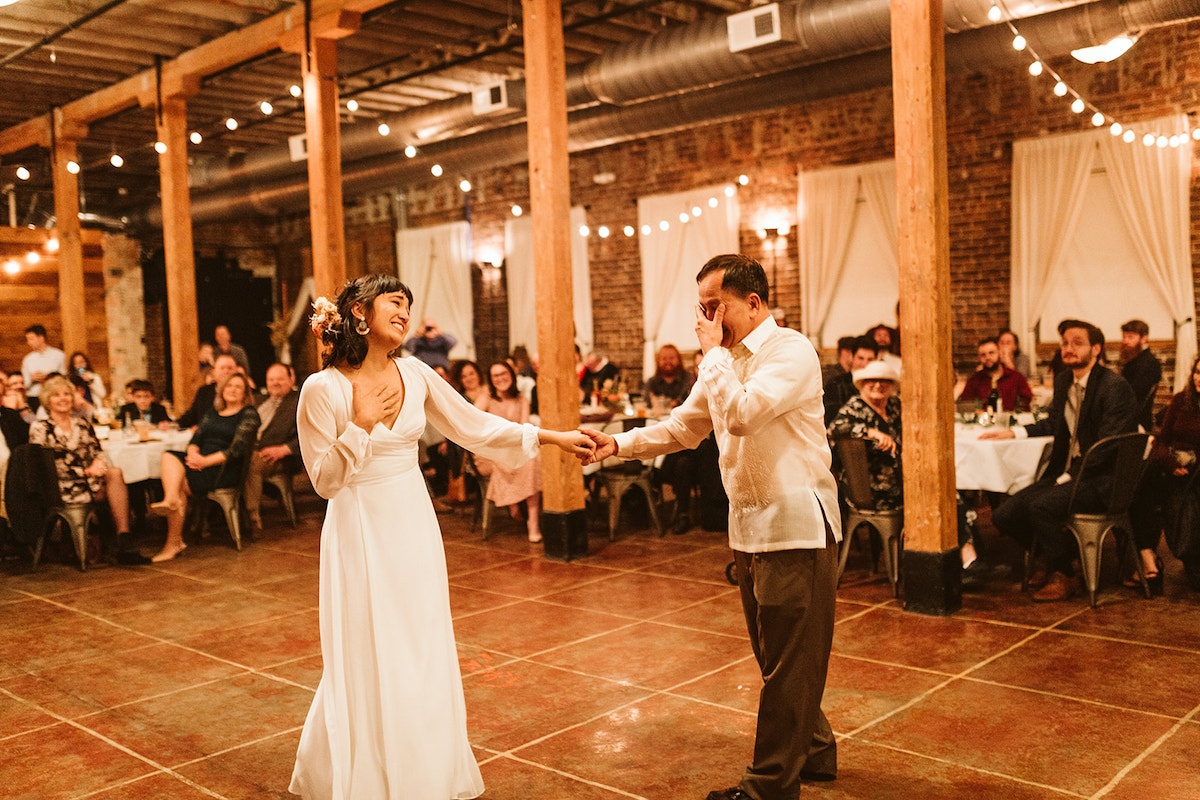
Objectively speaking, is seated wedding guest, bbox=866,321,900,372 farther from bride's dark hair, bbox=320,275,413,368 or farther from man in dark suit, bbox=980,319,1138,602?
bride's dark hair, bbox=320,275,413,368

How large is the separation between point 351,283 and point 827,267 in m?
8.19

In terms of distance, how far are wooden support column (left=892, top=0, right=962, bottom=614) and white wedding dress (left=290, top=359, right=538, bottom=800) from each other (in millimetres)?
2652

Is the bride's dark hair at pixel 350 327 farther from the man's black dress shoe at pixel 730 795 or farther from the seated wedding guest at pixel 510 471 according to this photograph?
the seated wedding guest at pixel 510 471

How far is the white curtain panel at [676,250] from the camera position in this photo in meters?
11.2

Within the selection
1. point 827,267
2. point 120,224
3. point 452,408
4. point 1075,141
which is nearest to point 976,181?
point 1075,141

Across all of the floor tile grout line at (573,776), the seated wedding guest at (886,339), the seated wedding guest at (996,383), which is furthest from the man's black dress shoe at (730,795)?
the seated wedding guest at (886,339)

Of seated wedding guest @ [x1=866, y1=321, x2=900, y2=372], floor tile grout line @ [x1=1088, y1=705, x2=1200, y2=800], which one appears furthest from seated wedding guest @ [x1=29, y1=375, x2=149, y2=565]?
seated wedding guest @ [x1=866, y1=321, x2=900, y2=372]

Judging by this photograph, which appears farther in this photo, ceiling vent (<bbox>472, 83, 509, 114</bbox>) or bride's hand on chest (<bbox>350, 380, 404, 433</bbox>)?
ceiling vent (<bbox>472, 83, 509, 114</bbox>)

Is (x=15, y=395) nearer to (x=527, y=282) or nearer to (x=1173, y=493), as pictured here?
(x=1173, y=493)

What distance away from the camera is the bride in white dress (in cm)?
261

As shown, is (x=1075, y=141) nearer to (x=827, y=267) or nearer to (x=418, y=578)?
(x=827, y=267)

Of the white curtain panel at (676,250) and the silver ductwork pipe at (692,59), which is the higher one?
the silver ductwork pipe at (692,59)

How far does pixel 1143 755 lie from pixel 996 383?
4.65 metres

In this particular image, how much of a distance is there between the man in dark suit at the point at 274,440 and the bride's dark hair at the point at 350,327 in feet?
15.5
